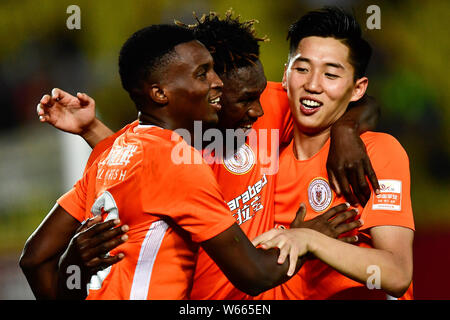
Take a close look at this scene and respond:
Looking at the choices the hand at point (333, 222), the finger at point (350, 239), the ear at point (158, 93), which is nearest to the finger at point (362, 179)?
the hand at point (333, 222)

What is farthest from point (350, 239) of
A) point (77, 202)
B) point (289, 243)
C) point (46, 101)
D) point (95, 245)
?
point (46, 101)

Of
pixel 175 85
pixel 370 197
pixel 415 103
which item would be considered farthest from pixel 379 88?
pixel 175 85

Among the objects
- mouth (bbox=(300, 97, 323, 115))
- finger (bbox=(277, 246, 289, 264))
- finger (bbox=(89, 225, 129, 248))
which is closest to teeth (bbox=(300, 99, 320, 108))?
mouth (bbox=(300, 97, 323, 115))

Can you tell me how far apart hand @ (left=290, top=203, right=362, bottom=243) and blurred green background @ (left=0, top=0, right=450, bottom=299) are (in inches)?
166

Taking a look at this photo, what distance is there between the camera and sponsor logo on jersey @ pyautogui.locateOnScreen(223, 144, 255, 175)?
10.0 ft

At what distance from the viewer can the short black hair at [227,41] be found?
3.08m

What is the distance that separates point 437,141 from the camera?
7258 mm

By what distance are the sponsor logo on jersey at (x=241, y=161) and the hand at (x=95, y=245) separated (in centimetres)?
85

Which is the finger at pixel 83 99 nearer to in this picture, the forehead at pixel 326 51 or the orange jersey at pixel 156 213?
the orange jersey at pixel 156 213

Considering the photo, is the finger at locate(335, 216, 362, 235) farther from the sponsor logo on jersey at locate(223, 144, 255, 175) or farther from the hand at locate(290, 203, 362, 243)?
the sponsor logo on jersey at locate(223, 144, 255, 175)

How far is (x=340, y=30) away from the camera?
2.98 m

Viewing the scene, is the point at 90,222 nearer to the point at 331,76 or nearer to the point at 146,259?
the point at 146,259
